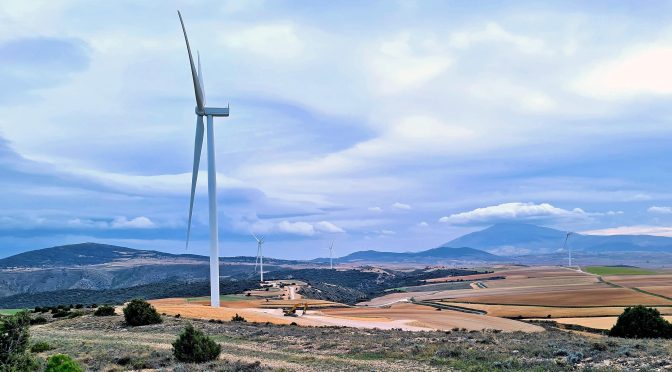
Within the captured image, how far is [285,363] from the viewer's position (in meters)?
27.2

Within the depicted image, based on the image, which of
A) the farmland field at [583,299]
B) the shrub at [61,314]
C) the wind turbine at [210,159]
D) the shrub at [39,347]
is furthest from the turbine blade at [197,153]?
the farmland field at [583,299]

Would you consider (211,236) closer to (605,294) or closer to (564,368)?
(564,368)

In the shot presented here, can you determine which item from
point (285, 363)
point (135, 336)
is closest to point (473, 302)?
point (135, 336)

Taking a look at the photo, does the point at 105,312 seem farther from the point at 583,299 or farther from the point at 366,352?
the point at 583,299

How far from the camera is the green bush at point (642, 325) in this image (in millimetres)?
38281

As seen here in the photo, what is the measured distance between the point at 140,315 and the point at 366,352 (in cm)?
2438

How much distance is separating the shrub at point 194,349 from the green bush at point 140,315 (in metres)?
20.9

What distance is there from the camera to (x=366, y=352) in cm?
2995

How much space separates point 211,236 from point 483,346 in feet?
119

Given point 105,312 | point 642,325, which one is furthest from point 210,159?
point 642,325

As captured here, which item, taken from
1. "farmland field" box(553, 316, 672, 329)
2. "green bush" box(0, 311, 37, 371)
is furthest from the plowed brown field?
"green bush" box(0, 311, 37, 371)

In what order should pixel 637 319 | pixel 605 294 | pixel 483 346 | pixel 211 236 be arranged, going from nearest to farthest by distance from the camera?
pixel 483 346, pixel 637 319, pixel 211 236, pixel 605 294

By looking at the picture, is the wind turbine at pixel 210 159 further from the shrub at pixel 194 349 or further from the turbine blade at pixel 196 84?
the shrub at pixel 194 349

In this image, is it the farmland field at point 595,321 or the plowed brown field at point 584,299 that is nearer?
the farmland field at point 595,321
